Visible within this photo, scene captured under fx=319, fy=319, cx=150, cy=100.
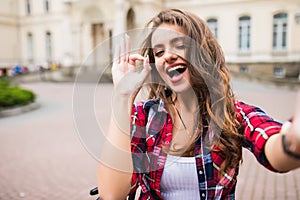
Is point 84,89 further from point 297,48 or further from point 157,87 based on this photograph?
point 297,48

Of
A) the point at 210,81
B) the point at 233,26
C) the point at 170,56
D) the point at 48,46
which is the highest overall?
the point at 233,26

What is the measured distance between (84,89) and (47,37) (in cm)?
3219

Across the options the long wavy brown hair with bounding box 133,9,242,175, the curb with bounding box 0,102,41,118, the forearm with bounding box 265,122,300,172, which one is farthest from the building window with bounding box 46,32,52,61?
the forearm with bounding box 265,122,300,172

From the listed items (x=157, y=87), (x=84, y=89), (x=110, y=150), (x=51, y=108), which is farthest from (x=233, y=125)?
(x=51, y=108)

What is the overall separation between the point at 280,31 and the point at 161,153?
23.8m

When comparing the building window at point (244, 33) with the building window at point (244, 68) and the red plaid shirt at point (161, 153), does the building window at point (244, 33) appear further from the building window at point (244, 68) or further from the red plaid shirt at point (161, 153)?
the red plaid shirt at point (161, 153)

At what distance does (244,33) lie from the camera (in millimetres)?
24094

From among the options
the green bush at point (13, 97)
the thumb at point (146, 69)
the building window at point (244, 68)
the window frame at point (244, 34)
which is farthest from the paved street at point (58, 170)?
the window frame at point (244, 34)

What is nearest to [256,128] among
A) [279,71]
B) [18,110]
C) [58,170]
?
[58,170]

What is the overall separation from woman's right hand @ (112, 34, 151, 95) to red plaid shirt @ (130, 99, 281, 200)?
0.99 ft

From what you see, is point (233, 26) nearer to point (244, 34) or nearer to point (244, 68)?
point (244, 34)

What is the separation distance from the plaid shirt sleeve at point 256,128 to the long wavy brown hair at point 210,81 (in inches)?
1.8

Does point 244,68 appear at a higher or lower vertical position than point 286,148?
lower

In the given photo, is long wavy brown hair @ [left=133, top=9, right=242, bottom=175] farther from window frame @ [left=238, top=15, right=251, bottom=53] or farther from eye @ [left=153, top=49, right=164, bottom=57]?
window frame @ [left=238, top=15, right=251, bottom=53]
